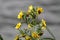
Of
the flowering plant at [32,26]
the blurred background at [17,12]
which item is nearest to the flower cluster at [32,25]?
the flowering plant at [32,26]

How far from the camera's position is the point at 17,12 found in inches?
85.8

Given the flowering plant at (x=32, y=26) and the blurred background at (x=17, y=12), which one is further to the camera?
the blurred background at (x=17, y=12)

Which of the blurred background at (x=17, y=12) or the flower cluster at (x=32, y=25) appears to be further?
the blurred background at (x=17, y=12)

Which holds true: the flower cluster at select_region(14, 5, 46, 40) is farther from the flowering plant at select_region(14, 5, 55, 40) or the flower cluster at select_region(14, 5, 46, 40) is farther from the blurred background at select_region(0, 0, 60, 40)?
the blurred background at select_region(0, 0, 60, 40)

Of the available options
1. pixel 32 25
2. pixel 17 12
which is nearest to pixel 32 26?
pixel 32 25

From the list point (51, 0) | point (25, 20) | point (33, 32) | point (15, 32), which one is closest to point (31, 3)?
point (51, 0)

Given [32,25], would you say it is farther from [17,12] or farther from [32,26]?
[17,12]

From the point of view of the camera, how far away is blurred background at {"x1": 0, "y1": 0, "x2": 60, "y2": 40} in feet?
6.84

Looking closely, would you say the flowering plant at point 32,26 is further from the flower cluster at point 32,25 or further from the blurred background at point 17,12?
the blurred background at point 17,12

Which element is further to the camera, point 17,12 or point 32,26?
point 17,12

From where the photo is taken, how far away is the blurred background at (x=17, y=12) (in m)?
2.09

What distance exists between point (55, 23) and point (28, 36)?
82 centimetres

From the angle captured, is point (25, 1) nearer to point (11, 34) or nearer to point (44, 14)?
point (44, 14)

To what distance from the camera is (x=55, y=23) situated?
209 centimetres
